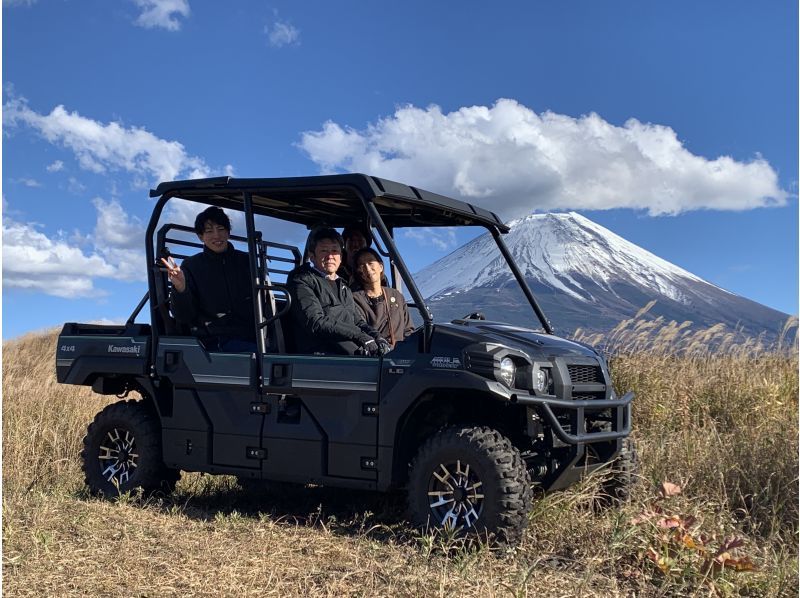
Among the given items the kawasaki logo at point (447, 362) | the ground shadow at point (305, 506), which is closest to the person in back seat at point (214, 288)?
the ground shadow at point (305, 506)

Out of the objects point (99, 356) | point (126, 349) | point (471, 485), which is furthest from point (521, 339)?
point (99, 356)

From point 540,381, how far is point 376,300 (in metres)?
1.75

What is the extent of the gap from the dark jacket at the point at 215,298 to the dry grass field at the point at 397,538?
140 centimetres

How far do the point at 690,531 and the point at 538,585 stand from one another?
1080mm

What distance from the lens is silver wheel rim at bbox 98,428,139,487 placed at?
23.9 ft

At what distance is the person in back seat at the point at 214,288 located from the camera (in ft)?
22.8

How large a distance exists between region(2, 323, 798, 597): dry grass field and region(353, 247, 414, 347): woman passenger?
1.33 m

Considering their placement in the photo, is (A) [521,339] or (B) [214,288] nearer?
(A) [521,339]

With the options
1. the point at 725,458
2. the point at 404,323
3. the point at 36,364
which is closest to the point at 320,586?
the point at 404,323

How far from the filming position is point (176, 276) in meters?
6.91

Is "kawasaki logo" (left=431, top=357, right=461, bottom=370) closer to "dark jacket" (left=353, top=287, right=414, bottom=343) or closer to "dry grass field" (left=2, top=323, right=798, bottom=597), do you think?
"dry grass field" (left=2, top=323, right=798, bottom=597)

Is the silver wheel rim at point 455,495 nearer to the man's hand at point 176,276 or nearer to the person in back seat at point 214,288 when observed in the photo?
the person in back seat at point 214,288

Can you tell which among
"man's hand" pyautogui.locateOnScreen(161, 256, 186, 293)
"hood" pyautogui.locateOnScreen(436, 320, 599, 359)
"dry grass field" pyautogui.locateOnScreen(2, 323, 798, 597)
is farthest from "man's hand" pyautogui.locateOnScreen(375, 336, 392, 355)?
"man's hand" pyautogui.locateOnScreen(161, 256, 186, 293)

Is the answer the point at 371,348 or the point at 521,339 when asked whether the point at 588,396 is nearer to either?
the point at 521,339
